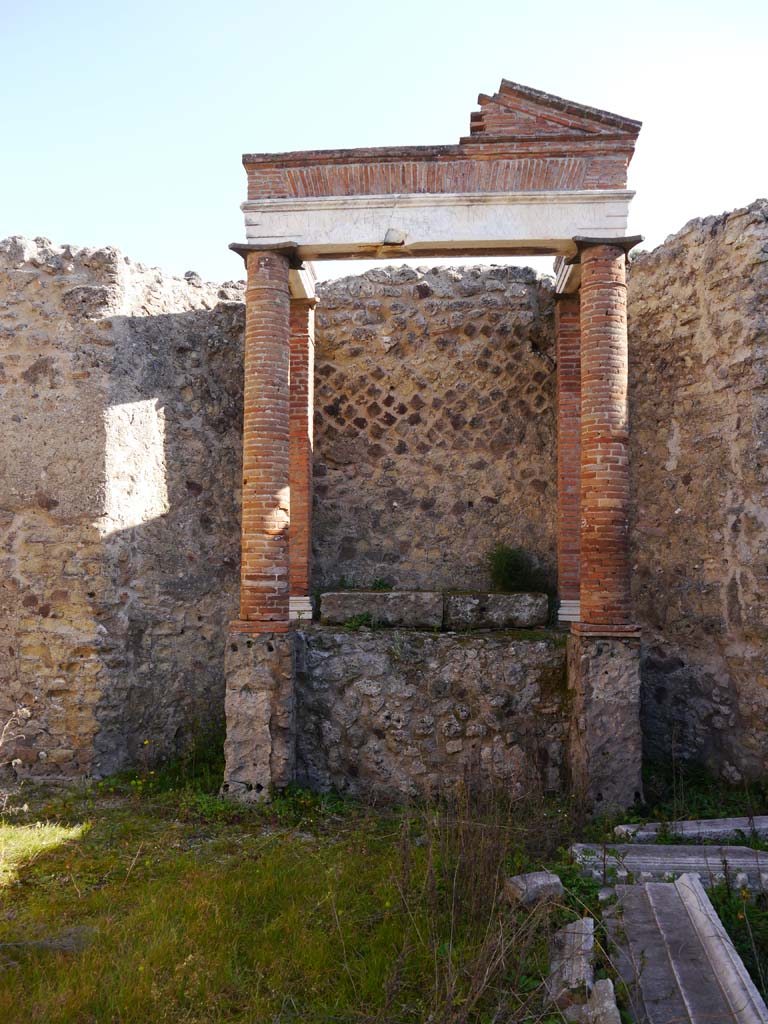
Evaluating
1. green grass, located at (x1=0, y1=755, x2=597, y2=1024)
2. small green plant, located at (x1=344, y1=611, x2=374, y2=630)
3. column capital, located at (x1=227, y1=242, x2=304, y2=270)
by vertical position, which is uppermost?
column capital, located at (x1=227, y1=242, x2=304, y2=270)

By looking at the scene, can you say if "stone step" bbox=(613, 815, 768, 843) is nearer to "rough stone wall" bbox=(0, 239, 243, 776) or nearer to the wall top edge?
"rough stone wall" bbox=(0, 239, 243, 776)

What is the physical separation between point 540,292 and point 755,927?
6.12m

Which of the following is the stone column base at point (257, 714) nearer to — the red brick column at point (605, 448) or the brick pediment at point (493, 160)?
the red brick column at point (605, 448)

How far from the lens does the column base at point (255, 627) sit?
598 cm

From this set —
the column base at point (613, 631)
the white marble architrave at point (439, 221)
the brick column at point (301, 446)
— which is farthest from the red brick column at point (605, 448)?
the brick column at point (301, 446)

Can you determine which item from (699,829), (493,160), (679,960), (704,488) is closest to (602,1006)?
(679,960)

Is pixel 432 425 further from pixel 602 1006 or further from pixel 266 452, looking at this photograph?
pixel 602 1006

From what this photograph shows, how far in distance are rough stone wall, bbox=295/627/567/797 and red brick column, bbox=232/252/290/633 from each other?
56 centimetres

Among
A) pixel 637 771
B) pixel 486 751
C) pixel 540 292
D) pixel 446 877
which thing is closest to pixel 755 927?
pixel 446 877

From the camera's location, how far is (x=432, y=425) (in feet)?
26.2

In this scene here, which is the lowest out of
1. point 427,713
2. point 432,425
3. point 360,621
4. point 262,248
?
point 427,713

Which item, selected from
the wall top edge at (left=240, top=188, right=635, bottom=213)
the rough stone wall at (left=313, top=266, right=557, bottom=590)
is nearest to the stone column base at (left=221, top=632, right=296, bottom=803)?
the rough stone wall at (left=313, top=266, right=557, bottom=590)

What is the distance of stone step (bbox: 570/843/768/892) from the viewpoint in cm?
409

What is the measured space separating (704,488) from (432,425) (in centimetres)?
276
